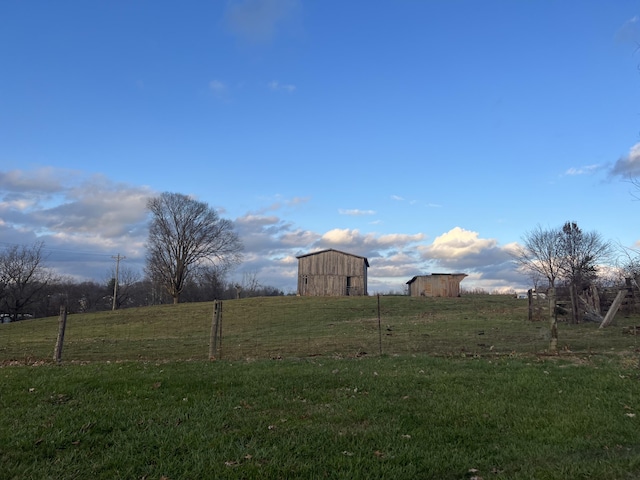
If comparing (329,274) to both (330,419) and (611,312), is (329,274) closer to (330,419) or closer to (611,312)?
(611,312)

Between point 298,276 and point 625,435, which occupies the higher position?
point 298,276

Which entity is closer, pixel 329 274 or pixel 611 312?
pixel 611 312

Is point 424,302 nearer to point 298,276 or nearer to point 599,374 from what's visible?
point 298,276

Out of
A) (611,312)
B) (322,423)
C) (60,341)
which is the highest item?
(611,312)

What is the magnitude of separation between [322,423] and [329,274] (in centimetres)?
5379

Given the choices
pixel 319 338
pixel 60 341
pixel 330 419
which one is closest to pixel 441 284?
pixel 319 338

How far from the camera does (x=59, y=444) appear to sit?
5.29m

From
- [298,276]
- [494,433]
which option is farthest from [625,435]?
[298,276]

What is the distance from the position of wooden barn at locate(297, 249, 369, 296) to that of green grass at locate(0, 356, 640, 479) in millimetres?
50248

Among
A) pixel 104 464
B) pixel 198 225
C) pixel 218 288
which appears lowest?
pixel 104 464

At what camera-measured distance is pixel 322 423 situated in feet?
20.1

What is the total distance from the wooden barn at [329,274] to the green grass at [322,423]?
165 feet

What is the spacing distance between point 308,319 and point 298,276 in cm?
2871

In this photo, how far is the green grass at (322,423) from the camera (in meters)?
4.70
